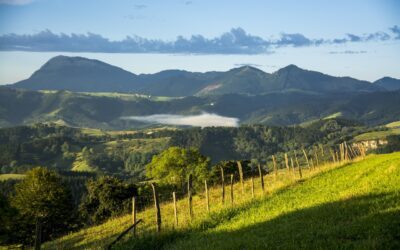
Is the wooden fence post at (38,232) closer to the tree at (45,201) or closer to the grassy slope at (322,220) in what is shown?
the grassy slope at (322,220)

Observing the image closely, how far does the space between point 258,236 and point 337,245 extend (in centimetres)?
637

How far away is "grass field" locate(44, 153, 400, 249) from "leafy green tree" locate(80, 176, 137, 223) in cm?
6914

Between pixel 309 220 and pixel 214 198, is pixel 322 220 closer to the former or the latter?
pixel 309 220

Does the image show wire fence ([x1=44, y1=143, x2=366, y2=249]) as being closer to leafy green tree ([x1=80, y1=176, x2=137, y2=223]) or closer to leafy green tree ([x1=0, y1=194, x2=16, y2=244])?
leafy green tree ([x1=0, y1=194, x2=16, y2=244])

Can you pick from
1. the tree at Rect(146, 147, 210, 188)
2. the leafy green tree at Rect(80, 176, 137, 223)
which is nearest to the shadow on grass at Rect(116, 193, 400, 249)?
the leafy green tree at Rect(80, 176, 137, 223)

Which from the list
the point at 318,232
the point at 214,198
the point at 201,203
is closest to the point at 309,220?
the point at 318,232

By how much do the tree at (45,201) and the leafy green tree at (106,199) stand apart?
6.73 m

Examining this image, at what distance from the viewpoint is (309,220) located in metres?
25.7

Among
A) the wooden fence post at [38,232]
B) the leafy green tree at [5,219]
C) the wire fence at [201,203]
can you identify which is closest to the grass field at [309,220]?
the wire fence at [201,203]

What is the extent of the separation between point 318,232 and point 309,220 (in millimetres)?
3540

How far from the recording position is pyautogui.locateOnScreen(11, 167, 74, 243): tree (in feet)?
340

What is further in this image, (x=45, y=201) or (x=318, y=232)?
(x=45, y=201)

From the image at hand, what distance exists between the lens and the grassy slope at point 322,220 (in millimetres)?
20572

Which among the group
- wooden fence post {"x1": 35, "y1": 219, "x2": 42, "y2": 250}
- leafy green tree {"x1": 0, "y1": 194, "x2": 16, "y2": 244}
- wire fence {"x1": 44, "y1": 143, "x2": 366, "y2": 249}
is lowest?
leafy green tree {"x1": 0, "y1": 194, "x2": 16, "y2": 244}
